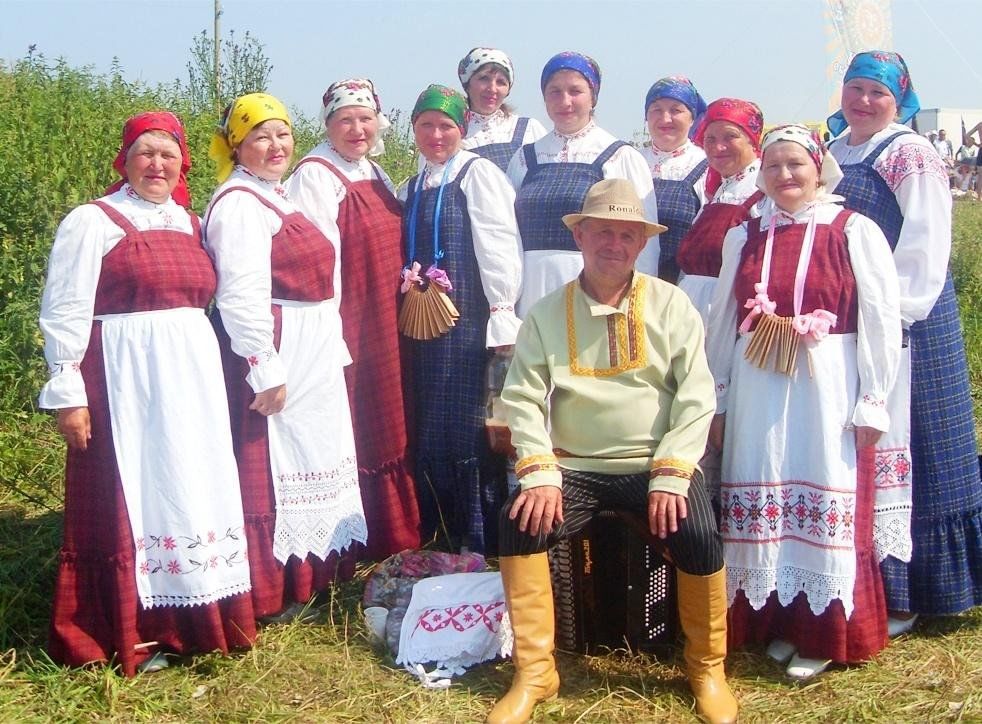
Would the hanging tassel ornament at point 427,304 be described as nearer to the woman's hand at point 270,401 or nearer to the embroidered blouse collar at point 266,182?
the embroidered blouse collar at point 266,182

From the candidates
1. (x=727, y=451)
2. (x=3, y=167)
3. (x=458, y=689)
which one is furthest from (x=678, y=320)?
(x=3, y=167)

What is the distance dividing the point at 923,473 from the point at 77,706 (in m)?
3.05

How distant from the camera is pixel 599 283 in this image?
3.31 metres

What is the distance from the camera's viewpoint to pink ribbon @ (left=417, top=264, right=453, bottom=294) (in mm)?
4148

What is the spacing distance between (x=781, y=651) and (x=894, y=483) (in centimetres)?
72

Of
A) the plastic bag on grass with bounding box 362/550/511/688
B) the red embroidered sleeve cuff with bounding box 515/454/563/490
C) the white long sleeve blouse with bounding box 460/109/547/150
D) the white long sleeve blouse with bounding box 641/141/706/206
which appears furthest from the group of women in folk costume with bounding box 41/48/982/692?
the red embroidered sleeve cuff with bounding box 515/454/563/490

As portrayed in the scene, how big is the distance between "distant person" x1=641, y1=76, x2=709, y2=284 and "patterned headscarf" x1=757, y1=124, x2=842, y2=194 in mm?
892

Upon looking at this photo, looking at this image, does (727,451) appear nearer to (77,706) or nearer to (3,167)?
(77,706)

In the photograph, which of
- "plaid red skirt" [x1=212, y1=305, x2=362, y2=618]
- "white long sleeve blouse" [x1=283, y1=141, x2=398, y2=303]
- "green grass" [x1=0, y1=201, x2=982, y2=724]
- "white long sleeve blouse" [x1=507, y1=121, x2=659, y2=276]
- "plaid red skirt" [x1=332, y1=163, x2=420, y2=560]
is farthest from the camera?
"white long sleeve blouse" [x1=507, y1=121, x2=659, y2=276]

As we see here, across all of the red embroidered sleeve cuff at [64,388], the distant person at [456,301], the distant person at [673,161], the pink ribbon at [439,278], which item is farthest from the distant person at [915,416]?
the red embroidered sleeve cuff at [64,388]

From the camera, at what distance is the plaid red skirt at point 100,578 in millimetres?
3346

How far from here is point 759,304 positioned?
3.36 meters

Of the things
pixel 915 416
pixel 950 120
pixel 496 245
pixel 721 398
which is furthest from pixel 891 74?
pixel 950 120

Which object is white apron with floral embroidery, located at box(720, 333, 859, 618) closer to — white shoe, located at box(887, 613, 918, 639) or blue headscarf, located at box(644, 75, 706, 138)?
white shoe, located at box(887, 613, 918, 639)
